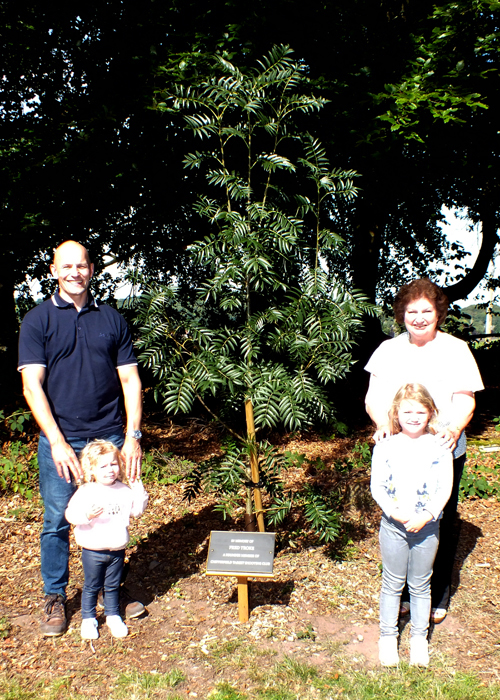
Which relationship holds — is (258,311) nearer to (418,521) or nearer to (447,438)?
(447,438)

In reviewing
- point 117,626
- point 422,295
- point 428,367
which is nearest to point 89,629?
point 117,626

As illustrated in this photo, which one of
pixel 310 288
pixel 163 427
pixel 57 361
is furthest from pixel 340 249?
pixel 163 427

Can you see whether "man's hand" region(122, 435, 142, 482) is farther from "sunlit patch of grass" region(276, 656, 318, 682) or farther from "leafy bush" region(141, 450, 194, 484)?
"leafy bush" region(141, 450, 194, 484)

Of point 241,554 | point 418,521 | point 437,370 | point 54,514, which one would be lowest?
point 241,554

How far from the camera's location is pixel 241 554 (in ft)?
12.0

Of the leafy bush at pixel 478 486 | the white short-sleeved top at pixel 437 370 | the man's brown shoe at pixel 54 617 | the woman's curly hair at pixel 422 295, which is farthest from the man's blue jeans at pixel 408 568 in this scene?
the leafy bush at pixel 478 486

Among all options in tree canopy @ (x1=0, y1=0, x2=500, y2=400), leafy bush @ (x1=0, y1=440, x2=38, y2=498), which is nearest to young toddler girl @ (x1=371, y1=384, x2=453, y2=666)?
tree canopy @ (x1=0, y1=0, x2=500, y2=400)

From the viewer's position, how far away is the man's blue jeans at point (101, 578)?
11.3 ft

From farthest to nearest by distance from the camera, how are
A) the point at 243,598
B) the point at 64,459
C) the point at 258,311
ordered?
the point at 258,311 < the point at 243,598 < the point at 64,459

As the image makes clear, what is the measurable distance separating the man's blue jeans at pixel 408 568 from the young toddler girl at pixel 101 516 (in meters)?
1.53

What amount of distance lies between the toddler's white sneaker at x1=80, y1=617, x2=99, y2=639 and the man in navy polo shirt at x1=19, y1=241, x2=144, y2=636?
0.17 meters

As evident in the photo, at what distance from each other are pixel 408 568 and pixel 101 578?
1914 millimetres

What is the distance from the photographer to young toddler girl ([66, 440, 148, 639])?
3307mm

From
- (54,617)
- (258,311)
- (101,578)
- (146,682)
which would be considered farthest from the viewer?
(258,311)
